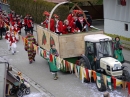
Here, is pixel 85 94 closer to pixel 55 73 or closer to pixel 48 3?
pixel 55 73

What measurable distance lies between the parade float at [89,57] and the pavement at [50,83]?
326 mm

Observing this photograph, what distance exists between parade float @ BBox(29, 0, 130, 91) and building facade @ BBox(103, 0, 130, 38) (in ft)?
14.8

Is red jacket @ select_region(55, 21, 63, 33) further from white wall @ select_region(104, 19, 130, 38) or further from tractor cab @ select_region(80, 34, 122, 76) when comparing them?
white wall @ select_region(104, 19, 130, 38)

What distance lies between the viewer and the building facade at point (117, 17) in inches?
850

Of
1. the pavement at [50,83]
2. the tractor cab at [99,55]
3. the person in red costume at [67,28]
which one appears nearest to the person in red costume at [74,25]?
the person in red costume at [67,28]

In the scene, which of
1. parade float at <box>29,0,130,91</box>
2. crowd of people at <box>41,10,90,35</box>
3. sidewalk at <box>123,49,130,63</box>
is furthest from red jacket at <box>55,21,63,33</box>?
sidewalk at <box>123,49,130,63</box>

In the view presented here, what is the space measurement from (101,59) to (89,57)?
2.94ft

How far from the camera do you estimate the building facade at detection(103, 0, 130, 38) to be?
2158cm

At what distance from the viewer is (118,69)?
44.7 ft

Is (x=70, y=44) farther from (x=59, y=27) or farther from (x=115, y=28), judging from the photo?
(x=115, y=28)

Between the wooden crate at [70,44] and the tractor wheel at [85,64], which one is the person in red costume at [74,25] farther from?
the tractor wheel at [85,64]

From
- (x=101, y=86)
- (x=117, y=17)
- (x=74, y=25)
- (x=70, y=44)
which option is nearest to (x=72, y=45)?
(x=70, y=44)

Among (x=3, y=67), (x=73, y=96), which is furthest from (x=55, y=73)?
(x=3, y=67)

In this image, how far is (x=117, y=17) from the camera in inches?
891
